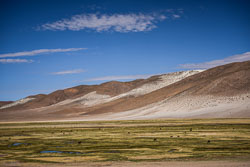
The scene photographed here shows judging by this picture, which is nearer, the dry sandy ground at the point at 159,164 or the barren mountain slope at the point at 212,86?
the dry sandy ground at the point at 159,164

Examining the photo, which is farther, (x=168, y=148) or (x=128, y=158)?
(x=168, y=148)

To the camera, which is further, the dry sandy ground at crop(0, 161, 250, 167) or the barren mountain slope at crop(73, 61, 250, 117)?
the barren mountain slope at crop(73, 61, 250, 117)

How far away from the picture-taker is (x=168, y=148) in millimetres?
23750

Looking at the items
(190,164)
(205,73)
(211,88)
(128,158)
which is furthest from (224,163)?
(205,73)

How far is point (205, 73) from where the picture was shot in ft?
435

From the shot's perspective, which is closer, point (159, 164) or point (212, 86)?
point (159, 164)

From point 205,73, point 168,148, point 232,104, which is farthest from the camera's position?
point 205,73

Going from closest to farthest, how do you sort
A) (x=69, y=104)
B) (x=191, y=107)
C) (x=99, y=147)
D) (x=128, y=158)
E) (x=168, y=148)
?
(x=128, y=158), (x=168, y=148), (x=99, y=147), (x=191, y=107), (x=69, y=104)

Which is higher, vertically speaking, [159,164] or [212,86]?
[212,86]

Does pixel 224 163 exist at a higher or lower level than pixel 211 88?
lower

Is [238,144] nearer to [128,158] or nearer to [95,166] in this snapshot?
[128,158]

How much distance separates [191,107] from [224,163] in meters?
77.2

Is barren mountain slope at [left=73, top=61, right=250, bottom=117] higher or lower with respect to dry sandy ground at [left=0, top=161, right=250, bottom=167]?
higher

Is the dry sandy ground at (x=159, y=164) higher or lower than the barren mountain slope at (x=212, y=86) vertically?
lower
